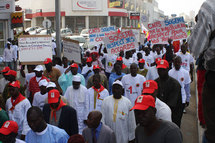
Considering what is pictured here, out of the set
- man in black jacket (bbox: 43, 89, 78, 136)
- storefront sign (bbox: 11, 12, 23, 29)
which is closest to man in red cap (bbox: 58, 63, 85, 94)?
man in black jacket (bbox: 43, 89, 78, 136)

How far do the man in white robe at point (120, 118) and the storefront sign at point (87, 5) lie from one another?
46480 millimetres

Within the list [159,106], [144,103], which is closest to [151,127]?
[144,103]

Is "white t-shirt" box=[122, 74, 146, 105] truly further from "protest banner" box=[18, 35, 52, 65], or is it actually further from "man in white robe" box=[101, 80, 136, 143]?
"protest banner" box=[18, 35, 52, 65]

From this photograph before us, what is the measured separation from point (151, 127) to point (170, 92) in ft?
9.04

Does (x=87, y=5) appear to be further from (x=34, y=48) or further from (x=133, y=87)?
(x=133, y=87)

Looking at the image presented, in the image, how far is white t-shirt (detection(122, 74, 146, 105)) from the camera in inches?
271

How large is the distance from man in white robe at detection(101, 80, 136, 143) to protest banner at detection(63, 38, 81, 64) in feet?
13.4

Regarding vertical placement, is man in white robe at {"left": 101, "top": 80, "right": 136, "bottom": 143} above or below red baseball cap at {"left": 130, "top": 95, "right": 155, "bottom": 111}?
below

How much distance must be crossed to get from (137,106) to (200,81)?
10.8 feet

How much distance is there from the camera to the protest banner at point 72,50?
9.29 metres

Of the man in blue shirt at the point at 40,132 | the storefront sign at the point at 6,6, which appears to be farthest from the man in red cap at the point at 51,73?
the storefront sign at the point at 6,6

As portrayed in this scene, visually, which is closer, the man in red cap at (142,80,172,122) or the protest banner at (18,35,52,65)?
the man in red cap at (142,80,172,122)

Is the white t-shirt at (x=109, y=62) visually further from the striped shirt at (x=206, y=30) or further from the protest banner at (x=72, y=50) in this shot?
the striped shirt at (x=206, y=30)

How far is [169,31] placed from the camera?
35.3 ft
